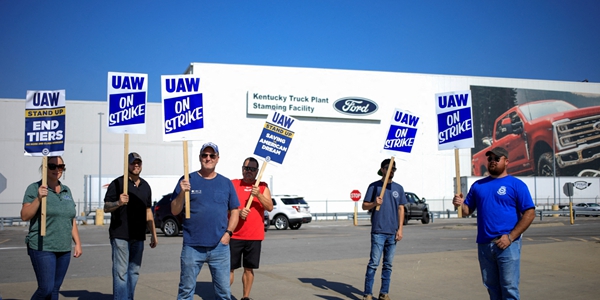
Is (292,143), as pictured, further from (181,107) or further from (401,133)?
(181,107)

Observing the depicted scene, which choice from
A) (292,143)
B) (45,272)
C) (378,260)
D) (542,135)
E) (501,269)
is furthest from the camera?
(542,135)

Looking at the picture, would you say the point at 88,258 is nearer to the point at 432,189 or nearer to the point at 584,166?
the point at 432,189

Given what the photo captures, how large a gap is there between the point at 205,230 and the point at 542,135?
54.3 meters

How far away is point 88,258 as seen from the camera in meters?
14.3

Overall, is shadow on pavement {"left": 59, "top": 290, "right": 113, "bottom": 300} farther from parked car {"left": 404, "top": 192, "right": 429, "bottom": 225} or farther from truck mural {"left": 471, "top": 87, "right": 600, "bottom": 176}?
truck mural {"left": 471, "top": 87, "right": 600, "bottom": 176}

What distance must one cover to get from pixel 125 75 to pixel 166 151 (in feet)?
137

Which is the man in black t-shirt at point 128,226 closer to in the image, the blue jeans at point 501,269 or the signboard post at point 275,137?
the signboard post at point 275,137

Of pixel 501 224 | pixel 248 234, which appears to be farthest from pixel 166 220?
pixel 501 224

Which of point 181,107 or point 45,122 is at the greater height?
point 181,107

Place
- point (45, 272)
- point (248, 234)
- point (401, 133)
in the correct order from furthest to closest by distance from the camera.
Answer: point (401, 133) → point (248, 234) → point (45, 272)

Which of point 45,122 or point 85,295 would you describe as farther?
point 85,295

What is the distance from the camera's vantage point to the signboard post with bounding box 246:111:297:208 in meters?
8.79

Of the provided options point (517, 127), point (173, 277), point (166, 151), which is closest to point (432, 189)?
point (517, 127)

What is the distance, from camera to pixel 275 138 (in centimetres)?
888
